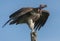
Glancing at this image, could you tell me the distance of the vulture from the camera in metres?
23.1

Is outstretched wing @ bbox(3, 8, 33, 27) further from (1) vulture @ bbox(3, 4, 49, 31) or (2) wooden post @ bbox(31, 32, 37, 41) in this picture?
(2) wooden post @ bbox(31, 32, 37, 41)

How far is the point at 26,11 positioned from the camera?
936 inches

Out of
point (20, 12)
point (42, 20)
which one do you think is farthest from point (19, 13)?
point (42, 20)

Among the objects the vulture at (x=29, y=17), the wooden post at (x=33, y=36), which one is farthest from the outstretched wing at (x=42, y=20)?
the wooden post at (x=33, y=36)

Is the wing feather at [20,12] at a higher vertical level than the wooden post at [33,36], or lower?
lower

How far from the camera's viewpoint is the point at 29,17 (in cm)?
2334

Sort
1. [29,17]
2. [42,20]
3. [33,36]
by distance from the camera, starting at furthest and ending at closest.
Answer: [42,20] < [29,17] < [33,36]

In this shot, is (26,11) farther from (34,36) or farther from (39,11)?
(34,36)

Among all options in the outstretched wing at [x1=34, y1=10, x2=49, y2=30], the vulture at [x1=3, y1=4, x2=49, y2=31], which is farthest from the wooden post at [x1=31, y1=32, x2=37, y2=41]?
the outstretched wing at [x1=34, y1=10, x2=49, y2=30]

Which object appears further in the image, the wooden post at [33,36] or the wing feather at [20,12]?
the wing feather at [20,12]

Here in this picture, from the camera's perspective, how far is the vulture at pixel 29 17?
2308 cm

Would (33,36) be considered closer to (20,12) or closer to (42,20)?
(20,12)

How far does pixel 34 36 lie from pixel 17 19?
2.24 metres

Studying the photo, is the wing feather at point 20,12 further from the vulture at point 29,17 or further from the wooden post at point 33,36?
the wooden post at point 33,36
